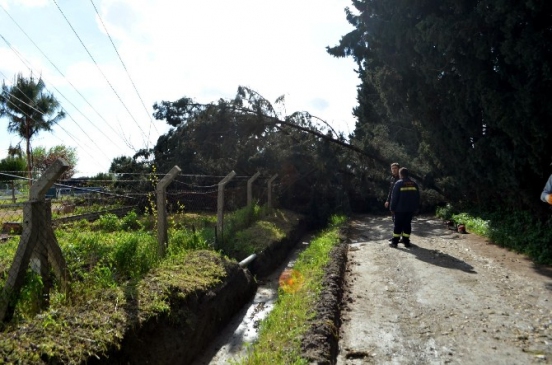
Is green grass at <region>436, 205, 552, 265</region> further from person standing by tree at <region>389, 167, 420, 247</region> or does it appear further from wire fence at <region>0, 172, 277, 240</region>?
wire fence at <region>0, 172, 277, 240</region>

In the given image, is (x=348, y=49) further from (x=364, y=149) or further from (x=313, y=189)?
(x=313, y=189)

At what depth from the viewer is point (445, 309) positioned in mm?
5344

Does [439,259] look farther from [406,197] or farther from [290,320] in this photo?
[290,320]

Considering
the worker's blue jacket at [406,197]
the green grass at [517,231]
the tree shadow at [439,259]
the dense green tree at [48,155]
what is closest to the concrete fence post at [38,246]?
the tree shadow at [439,259]

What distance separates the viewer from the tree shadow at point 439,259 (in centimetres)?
753

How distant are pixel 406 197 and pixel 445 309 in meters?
4.05

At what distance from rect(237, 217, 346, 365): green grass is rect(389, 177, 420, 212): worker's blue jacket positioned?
1948 mm

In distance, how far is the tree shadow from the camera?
Answer: 7.53m

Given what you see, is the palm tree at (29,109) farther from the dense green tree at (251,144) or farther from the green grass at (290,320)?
the green grass at (290,320)

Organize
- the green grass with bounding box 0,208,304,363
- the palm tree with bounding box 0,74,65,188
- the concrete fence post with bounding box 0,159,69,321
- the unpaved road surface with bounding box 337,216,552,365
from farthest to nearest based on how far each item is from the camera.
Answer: the palm tree with bounding box 0,74,65,188
the unpaved road surface with bounding box 337,216,552,365
the concrete fence post with bounding box 0,159,69,321
the green grass with bounding box 0,208,304,363

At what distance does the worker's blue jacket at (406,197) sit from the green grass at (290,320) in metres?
1.95

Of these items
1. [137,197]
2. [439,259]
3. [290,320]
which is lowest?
[290,320]

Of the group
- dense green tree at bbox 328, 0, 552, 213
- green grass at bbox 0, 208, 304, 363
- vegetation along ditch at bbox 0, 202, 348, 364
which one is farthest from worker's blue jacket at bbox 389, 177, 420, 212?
green grass at bbox 0, 208, 304, 363

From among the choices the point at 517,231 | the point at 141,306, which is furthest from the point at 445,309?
the point at 517,231
